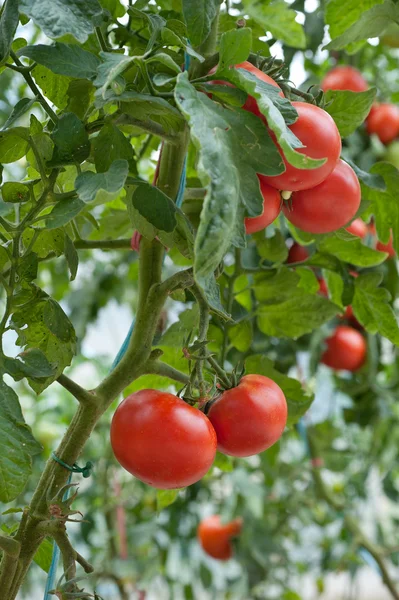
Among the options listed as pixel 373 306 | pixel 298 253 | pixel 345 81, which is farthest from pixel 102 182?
pixel 345 81

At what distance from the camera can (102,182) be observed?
1.51 feet

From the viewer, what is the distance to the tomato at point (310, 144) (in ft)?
1.63

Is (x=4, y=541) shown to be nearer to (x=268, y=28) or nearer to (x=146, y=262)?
(x=146, y=262)

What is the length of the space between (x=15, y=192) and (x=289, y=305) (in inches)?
13.1

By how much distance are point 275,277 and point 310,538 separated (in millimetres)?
1983

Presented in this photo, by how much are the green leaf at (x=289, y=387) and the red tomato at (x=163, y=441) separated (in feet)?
0.63

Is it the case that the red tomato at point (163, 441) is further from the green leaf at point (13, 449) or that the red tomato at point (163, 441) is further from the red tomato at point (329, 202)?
the red tomato at point (329, 202)

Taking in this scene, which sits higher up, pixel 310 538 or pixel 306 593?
pixel 310 538

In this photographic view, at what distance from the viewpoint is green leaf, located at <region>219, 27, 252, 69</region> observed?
0.48m

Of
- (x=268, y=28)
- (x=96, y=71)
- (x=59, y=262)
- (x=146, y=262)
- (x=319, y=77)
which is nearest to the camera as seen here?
(x=96, y=71)

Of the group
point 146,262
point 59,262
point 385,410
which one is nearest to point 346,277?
point 146,262

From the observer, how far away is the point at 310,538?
2.53 metres

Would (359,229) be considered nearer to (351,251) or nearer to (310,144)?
(351,251)

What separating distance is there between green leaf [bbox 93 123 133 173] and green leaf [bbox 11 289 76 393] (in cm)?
11
